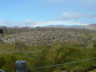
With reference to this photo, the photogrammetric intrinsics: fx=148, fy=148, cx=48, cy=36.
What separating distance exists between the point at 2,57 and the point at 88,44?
32.1 ft

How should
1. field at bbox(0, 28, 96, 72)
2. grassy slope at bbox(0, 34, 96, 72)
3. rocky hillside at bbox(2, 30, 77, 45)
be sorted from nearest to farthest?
grassy slope at bbox(0, 34, 96, 72), field at bbox(0, 28, 96, 72), rocky hillside at bbox(2, 30, 77, 45)

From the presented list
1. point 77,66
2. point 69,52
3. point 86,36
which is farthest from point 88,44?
point 77,66

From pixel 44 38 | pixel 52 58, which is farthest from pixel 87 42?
pixel 44 38

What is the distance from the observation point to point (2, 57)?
10953 millimetres

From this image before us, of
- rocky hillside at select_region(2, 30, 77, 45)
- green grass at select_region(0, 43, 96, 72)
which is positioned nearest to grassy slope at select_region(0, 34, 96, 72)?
green grass at select_region(0, 43, 96, 72)

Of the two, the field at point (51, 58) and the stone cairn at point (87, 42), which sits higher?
the stone cairn at point (87, 42)

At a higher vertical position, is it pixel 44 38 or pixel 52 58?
pixel 44 38

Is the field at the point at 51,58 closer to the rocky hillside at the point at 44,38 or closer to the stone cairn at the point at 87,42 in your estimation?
the stone cairn at the point at 87,42

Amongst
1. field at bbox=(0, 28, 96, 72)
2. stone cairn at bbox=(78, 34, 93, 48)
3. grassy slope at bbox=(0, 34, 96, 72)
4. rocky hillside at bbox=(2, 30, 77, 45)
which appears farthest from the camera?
rocky hillside at bbox=(2, 30, 77, 45)

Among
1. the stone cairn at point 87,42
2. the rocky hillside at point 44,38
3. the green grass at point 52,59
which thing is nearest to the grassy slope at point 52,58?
the green grass at point 52,59

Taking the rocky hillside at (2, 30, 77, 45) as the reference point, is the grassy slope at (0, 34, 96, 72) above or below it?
below

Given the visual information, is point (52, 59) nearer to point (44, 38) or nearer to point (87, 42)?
point (87, 42)

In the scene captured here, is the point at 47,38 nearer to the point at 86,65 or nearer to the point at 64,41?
the point at 64,41

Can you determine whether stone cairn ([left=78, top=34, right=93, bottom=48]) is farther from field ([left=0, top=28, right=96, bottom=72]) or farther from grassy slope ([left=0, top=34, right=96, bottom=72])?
field ([left=0, top=28, right=96, bottom=72])
